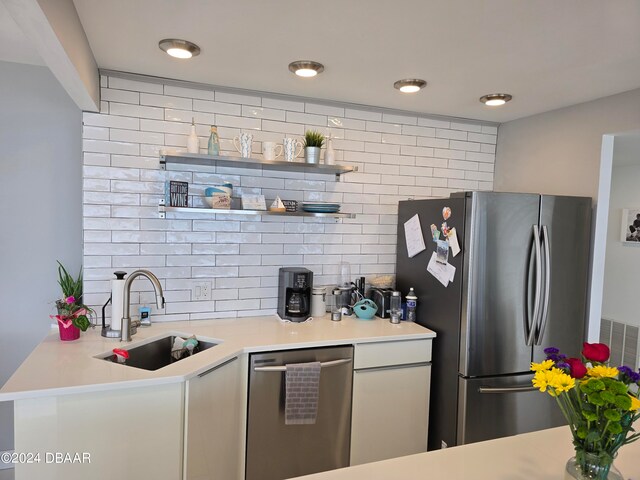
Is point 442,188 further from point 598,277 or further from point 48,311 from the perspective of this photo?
point 48,311

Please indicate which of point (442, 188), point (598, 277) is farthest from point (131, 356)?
point (598, 277)

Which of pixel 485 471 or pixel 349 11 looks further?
pixel 349 11

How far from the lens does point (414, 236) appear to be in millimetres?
2783

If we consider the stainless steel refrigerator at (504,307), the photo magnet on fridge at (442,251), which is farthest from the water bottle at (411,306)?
the photo magnet on fridge at (442,251)

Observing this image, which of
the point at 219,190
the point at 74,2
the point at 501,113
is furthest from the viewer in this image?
the point at 501,113

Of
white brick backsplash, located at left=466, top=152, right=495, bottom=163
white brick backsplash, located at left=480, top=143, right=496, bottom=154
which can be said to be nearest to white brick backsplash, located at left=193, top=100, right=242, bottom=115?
white brick backsplash, located at left=466, top=152, right=495, bottom=163

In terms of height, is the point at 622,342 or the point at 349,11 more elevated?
the point at 349,11

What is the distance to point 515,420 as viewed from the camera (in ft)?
7.90

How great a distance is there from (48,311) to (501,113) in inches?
132

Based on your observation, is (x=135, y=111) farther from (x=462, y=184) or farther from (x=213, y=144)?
(x=462, y=184)

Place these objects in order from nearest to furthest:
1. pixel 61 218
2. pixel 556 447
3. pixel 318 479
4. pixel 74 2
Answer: pixel 318 479, pixel 556 447, pixel 74 2, pixel 61 218

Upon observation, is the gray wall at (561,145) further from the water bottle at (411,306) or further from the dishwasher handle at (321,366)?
the dishwasher handle at (321,366)

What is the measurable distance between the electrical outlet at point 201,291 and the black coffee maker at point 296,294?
48cm

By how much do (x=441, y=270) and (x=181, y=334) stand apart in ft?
5.22
